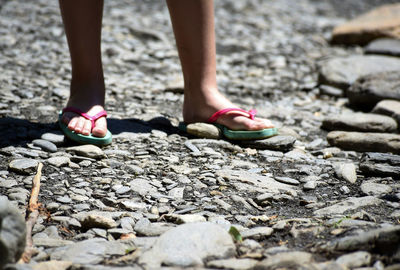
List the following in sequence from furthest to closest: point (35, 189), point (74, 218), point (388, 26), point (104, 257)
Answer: point (388, 26) → point (35, 189) → point (74, 218) → point (104, 257)

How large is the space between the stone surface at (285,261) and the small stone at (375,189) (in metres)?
0.87

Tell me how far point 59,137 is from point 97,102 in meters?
0.32

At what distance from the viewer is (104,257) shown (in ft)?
5.24

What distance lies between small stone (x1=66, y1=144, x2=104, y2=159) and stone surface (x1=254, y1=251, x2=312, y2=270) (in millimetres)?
1313

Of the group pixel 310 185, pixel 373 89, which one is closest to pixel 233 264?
pixel 310 185

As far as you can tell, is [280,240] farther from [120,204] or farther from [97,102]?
[97,102]

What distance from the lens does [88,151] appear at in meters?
2.49

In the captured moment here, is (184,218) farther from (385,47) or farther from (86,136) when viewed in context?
(385,47)

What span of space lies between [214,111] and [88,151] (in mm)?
864

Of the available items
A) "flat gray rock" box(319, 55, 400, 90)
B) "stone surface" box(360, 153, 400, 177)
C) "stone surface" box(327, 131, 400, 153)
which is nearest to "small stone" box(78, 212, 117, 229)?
"stone surface" box(360, 153, 400, 177)

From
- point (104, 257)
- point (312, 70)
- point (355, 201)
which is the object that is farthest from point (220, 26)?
point (104, 257)

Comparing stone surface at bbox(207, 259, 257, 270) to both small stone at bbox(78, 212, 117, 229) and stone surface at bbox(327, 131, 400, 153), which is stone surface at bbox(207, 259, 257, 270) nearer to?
small stone at bbox(78, 212, 117, 229)

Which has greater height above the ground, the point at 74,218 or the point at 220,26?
the point at 220,26

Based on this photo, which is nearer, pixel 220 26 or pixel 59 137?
pixel 59 137
